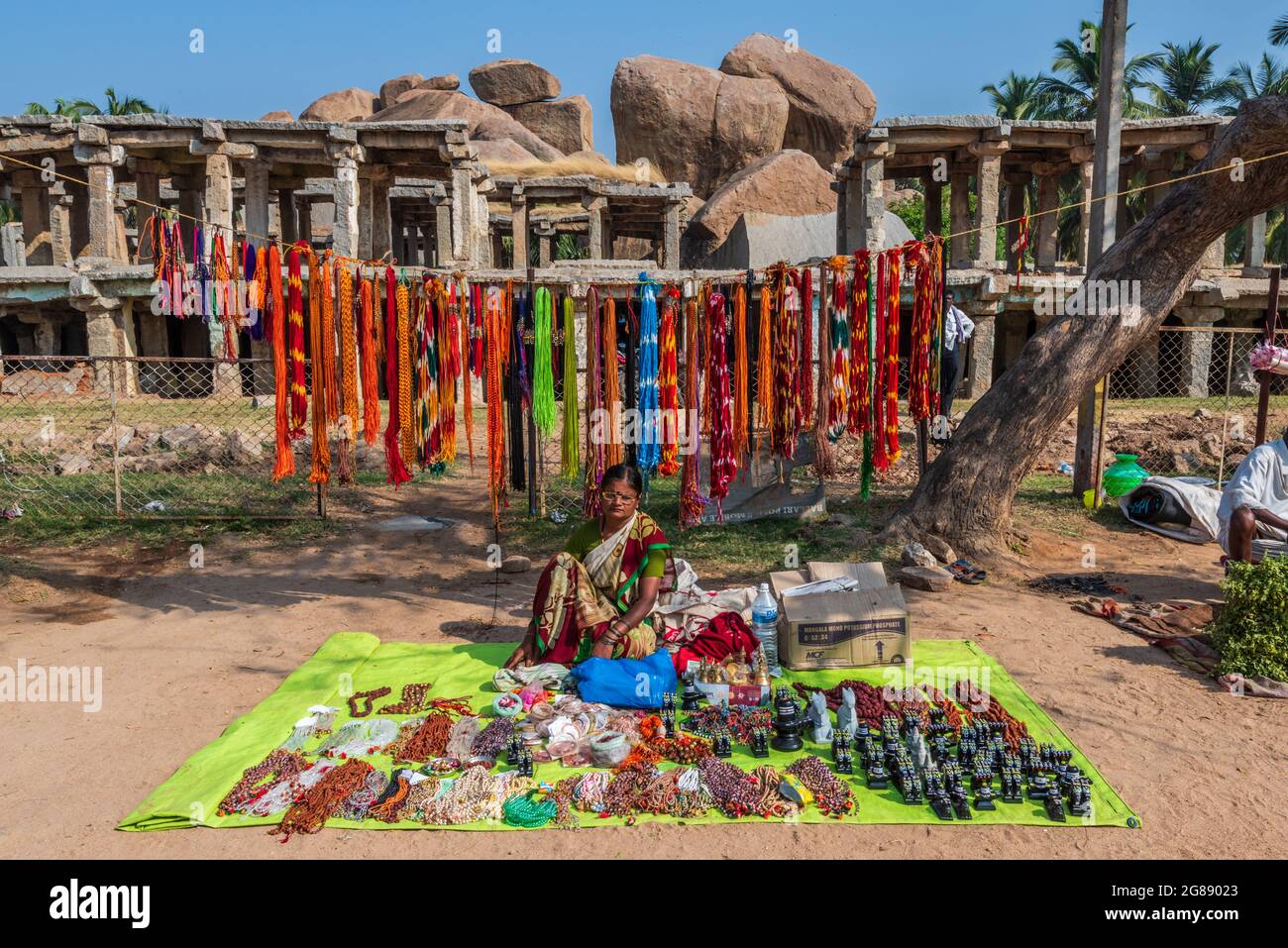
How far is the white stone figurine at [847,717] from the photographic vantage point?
12.9 ft

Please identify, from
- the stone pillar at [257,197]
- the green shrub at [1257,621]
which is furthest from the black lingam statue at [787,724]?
the stone pillar at [257,197]

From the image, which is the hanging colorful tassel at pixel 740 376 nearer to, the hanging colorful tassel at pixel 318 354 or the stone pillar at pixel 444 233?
the hanging colorful tassel at pixel 318 354

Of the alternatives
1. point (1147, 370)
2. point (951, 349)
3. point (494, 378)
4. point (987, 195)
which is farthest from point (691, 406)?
point (1147, 370)

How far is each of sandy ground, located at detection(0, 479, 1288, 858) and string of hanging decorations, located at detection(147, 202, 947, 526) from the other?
102cm

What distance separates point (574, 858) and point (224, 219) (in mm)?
18716

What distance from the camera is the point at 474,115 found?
35.0 metres

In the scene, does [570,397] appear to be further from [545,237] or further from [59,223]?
[545,237]

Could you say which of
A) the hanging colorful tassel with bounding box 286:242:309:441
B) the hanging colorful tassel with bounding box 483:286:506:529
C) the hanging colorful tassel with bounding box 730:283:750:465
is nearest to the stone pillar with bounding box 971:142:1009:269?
the hanging colorful tassel with bounding box 730:283:750:465

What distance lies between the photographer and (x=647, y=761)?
3.76 metres

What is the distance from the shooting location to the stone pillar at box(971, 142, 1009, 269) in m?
18.7

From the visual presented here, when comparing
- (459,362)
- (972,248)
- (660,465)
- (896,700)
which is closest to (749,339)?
(660,465)

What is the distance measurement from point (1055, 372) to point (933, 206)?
17152 millimetres

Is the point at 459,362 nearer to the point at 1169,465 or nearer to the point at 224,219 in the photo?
the point at 1169,465

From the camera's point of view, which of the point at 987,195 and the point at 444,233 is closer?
the point at 987,195
